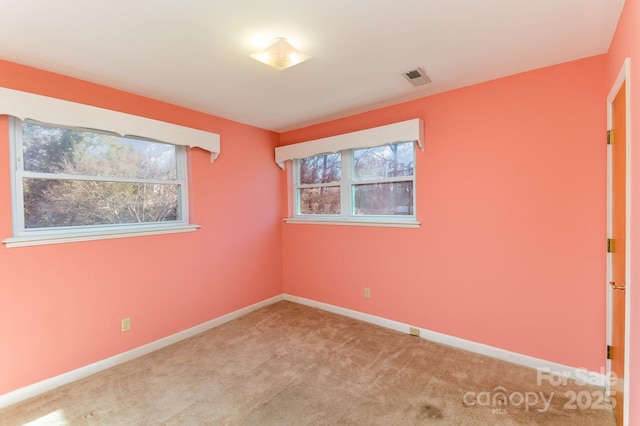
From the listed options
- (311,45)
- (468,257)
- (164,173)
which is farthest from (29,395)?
(468,257)

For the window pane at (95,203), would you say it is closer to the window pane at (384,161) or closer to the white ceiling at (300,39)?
the white ceiling at (300,39)

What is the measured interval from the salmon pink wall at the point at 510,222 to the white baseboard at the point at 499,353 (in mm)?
50

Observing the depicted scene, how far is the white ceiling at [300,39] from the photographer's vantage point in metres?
1.55

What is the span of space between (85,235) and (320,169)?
259cm

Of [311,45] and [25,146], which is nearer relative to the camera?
[311,45]

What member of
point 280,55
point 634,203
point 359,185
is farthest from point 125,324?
point 634,203

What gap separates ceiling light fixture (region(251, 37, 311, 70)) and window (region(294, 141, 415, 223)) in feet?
5.08

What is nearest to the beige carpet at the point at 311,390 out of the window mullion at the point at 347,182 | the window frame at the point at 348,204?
the window frame at the point at 348,204

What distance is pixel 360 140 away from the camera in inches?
127

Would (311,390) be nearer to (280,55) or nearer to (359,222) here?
(359,222)

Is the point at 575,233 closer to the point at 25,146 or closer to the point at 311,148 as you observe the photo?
the point at 311,148

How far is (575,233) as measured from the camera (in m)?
2.17

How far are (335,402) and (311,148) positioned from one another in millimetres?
2732

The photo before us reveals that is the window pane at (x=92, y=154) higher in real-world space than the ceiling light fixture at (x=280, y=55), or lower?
lower
